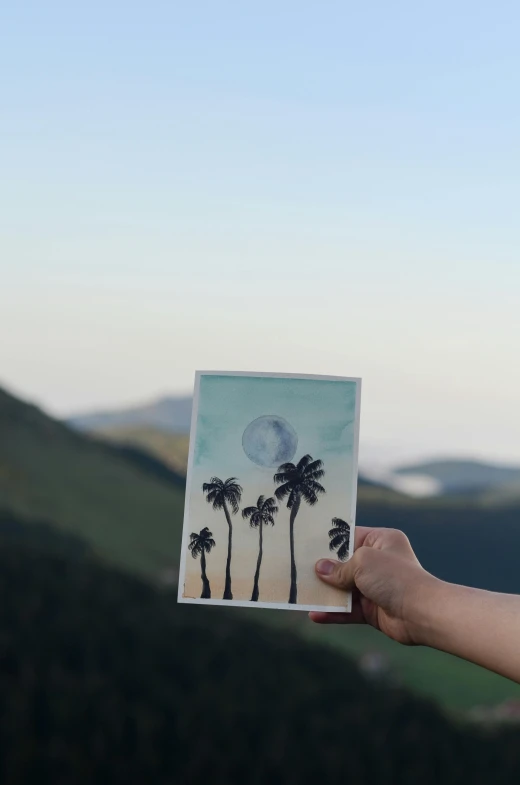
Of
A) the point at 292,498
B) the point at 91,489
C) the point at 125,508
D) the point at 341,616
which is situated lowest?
the point at 341,616

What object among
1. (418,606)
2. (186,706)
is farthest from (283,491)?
(186,706)

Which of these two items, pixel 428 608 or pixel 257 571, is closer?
pixel 428 608

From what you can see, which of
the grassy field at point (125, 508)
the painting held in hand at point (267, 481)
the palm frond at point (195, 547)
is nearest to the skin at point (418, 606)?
the painting held in hand at point (267, 481)

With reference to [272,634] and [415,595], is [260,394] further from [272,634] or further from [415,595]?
[272,634]

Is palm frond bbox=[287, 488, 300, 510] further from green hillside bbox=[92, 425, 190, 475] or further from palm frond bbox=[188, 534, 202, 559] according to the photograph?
green hillside bbox=[92, 425, 190, 475]

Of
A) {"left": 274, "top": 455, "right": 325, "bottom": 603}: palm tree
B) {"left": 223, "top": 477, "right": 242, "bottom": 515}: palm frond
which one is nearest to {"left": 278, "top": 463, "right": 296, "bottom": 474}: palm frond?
{"left": 274, "top": 455, "right": 325, "bottom": 603}: palm tree

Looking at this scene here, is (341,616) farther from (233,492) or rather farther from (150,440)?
(150,440)

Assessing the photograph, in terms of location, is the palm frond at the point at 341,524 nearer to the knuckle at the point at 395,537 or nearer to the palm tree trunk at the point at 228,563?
the knuckle at the point at 395,537
